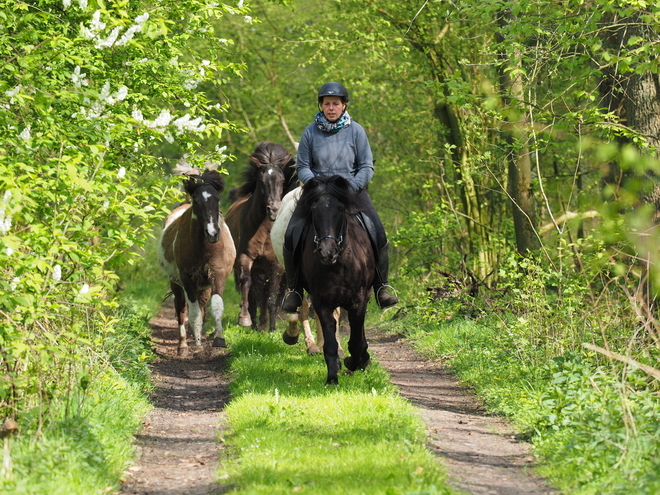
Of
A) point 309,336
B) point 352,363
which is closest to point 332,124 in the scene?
point 352,363

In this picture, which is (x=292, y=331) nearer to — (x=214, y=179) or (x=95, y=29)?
(x=214, y=179)

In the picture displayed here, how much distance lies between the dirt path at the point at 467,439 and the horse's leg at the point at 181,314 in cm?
314

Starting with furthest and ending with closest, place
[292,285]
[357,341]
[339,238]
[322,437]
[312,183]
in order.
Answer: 1. [292,285]
2. [357,341]
3. [312,183]
4. [339,238]
5. [322,437]

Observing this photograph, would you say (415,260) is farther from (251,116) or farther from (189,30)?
(251,116)

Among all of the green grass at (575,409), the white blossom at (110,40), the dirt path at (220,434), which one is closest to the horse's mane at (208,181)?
the dirt path at (220,434)

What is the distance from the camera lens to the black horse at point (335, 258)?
8625 millimetres

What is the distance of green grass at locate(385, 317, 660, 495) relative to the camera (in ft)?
17.7

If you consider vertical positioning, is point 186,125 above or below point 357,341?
above

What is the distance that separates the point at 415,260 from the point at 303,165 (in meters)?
7.07

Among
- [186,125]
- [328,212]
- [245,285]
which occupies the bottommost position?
[245,285]

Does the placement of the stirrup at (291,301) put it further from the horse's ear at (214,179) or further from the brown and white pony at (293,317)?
the horse's ear at (214,179)

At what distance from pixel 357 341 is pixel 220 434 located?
2.49 metres

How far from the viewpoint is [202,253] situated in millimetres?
12625

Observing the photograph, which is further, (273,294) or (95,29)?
(273,294)
